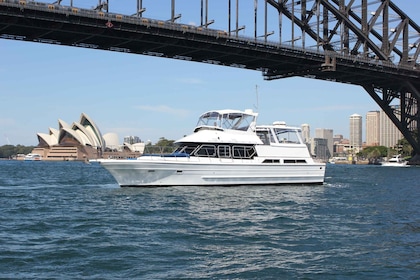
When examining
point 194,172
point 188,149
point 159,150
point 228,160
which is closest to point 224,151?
point 228,160

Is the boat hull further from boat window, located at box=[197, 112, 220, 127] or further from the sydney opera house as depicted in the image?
the sydney opera house

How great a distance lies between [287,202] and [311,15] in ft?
162

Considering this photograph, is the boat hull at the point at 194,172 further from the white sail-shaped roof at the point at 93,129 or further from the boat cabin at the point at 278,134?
the white sail-shaped roof at the point at 93,129

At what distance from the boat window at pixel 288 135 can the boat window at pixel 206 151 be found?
443cm

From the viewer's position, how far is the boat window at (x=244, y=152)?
27.9 metres

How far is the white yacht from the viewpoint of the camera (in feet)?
83.6

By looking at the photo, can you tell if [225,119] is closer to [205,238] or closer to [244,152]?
[244,152]

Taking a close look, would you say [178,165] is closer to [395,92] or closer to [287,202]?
[287,202]

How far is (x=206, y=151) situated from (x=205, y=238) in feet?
46.3

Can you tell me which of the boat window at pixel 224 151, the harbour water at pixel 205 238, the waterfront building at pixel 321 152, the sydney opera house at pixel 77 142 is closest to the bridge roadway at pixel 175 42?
the waterfront building at pixel 321 152

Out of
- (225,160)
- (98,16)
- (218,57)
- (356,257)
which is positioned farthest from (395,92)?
(356,257)

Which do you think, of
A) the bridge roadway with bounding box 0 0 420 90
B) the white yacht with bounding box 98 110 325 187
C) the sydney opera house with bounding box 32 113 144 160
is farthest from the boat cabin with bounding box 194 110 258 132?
the sydney opera house with bounding box 32 113 144 160

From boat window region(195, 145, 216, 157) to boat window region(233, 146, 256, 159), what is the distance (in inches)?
50.0

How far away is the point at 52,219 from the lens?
15.5 meters
